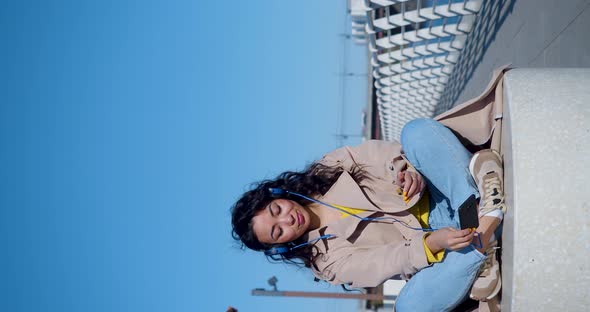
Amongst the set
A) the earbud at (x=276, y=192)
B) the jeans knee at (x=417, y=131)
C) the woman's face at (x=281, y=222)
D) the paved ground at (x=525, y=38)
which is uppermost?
the paved ground at (x=525, y=38)

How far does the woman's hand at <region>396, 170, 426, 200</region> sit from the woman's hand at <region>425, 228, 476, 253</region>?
1.45ft

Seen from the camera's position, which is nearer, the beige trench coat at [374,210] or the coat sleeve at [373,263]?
the coat sleeve at [373,263]

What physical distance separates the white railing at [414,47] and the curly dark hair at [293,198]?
254cm

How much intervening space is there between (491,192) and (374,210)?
920mm

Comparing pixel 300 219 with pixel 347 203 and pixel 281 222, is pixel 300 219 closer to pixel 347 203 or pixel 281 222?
pixel 281 222

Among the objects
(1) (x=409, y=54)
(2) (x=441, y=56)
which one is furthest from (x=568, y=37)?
(2) (x=441, y=56)

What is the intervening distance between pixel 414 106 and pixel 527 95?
845 cm

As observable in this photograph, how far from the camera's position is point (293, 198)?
2994 mm

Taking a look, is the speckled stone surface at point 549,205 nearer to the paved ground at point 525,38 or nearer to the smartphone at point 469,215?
the smartphone at point 469,215

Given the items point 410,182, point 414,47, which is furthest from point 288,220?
point 414,47

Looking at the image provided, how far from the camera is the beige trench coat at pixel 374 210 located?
7.53ft

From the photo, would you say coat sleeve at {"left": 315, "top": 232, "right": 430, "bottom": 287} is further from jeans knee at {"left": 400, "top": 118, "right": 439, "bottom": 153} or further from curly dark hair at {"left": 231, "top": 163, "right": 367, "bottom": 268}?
jeans knee at {"left": 400, "top": 118, "right": 439, "bottom": 153}

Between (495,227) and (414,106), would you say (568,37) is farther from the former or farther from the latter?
(414,106)

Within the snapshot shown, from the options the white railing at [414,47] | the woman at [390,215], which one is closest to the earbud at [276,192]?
the woman at [390,215]
